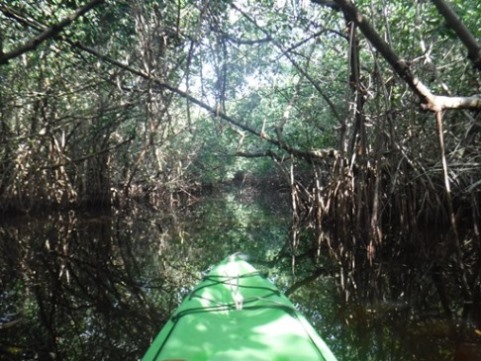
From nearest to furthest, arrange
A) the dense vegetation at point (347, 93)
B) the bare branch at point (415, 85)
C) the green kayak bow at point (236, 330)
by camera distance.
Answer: the green kayak bow at point (236, 330) < the bare branch at point (415, 85) < the dense vegetation at point (347, 93)

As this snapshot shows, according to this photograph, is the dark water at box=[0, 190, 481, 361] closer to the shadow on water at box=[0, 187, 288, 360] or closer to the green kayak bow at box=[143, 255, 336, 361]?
the shadow on water at box=[0, 187, 288, 360]

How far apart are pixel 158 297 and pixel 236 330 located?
2130mm

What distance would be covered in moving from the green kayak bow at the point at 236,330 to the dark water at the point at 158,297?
2.15 feet

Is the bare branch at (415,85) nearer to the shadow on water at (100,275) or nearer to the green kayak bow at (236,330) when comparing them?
the green kayak bow at (236,330)

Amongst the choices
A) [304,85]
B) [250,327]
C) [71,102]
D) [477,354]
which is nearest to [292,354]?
[250,327]

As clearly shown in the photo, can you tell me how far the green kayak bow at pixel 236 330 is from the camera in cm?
193

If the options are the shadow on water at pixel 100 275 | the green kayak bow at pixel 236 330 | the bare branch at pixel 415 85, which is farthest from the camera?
the bare branch at pixel 415 85

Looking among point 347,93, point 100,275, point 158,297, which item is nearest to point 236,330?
point 158,297

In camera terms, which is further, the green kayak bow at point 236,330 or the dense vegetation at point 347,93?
the dense vegetation at point 347,93

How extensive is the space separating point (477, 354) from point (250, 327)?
4.75 ft

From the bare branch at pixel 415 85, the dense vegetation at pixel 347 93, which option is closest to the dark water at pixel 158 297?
the dense vegetation at pixel 347 93

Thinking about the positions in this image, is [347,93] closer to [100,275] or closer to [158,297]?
[158,297]

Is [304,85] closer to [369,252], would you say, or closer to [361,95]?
[361,95]

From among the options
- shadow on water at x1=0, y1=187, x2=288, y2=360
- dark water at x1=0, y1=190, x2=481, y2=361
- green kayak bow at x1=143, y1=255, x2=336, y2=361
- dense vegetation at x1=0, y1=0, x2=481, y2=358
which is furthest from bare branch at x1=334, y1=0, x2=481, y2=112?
shadow on water at x1=0, y1=187, x2=288, y2=360
